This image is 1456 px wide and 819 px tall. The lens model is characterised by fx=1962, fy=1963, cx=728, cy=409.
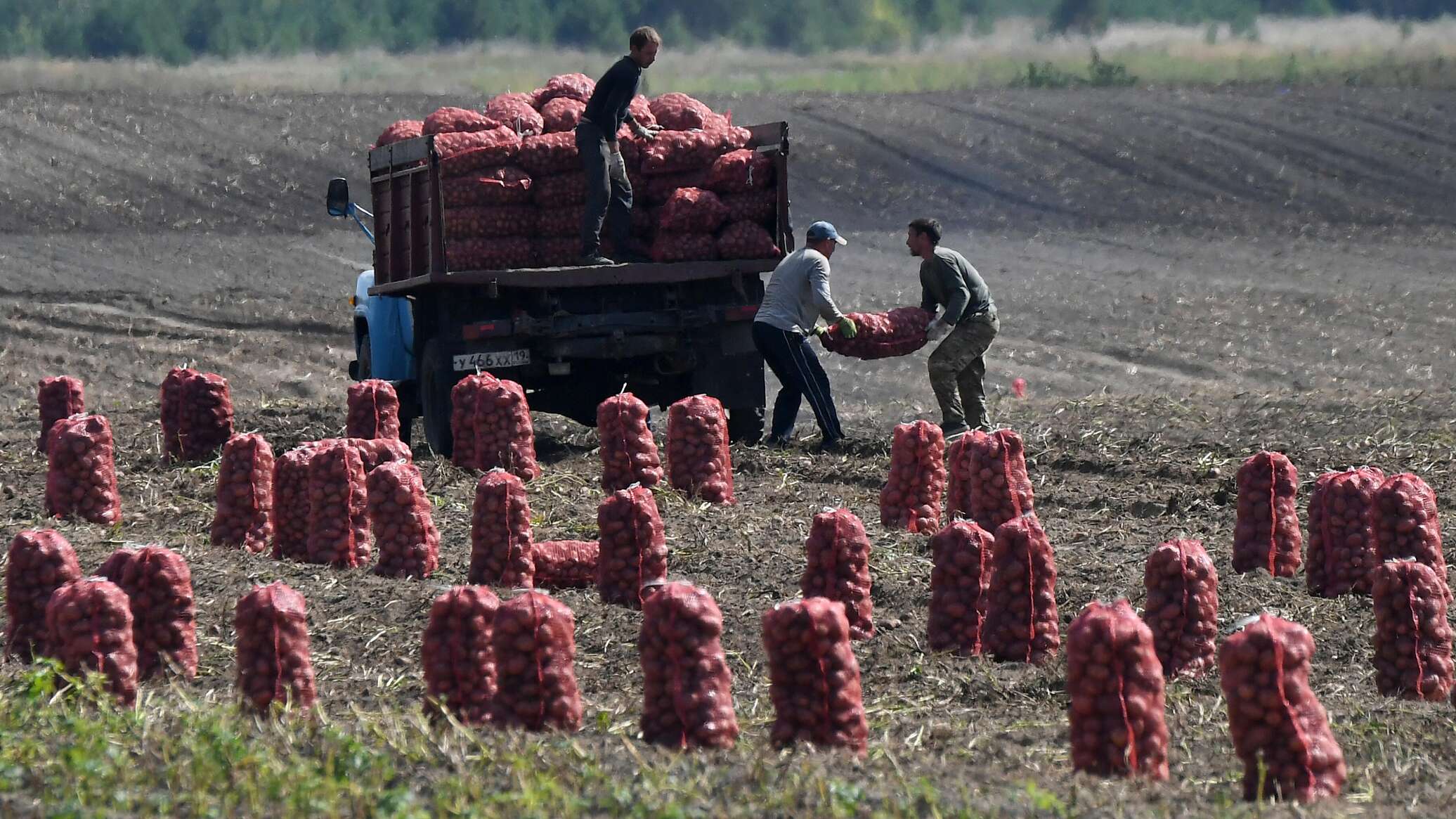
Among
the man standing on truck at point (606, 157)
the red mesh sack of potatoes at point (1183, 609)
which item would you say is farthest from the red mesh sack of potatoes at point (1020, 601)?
the man standing on truck at point (606, 157)

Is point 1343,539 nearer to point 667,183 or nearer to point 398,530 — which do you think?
point 398,530

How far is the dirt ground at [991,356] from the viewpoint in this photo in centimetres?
620

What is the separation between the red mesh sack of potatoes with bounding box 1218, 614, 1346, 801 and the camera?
16.0ft

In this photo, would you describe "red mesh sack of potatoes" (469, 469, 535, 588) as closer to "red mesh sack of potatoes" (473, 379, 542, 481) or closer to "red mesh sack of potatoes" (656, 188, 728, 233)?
"red mesh sack of potatoes" (473, 379, 542, 481)

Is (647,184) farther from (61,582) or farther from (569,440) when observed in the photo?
(61,582)

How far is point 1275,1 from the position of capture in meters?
38.6

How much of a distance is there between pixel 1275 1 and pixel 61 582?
35640 mm

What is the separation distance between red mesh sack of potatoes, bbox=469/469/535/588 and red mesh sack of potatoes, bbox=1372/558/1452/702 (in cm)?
327

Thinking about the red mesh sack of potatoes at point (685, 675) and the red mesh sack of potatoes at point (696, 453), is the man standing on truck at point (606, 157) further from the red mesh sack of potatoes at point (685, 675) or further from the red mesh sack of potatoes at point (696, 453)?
the red mesh sack of potatoes at point (685, 675)

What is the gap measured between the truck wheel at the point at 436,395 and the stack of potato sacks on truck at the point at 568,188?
624 millimetres

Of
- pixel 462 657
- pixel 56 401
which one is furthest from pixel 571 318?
pixel 462 657

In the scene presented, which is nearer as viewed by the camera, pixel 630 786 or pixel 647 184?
pixel 630 786

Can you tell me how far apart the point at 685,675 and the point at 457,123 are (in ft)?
25.9

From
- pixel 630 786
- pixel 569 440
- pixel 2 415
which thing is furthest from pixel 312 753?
pixel 2 415
